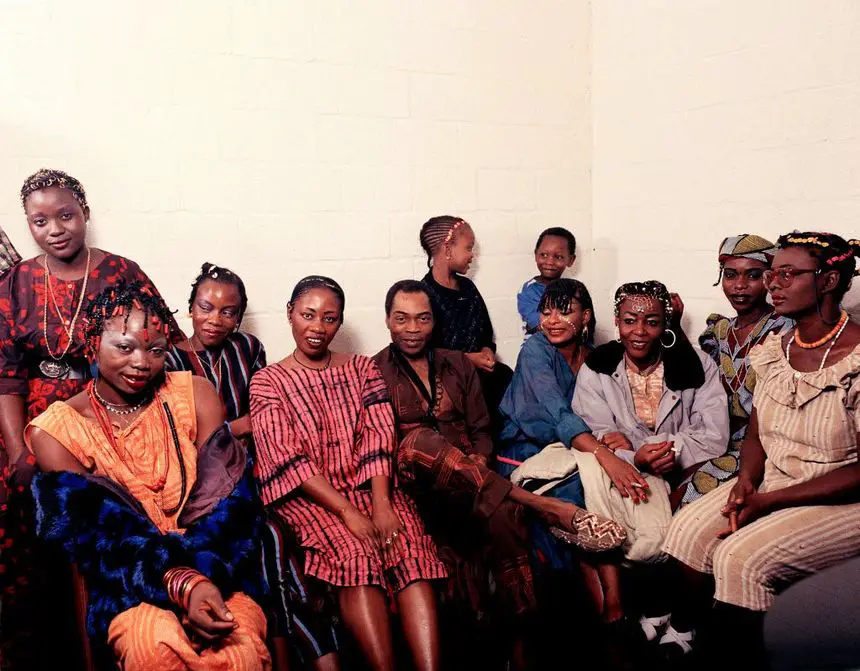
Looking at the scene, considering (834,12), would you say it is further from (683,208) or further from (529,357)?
(529,357)

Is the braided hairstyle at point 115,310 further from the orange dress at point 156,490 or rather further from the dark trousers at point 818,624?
the dark trousers at point 818,624

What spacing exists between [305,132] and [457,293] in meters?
1.11

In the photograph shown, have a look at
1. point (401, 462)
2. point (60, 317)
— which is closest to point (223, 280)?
point (60, 317)

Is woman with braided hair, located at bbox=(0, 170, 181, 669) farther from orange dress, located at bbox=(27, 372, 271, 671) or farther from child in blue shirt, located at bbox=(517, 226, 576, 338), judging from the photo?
child in blue shirt, located at bbox=(517, 226, 576, 338)

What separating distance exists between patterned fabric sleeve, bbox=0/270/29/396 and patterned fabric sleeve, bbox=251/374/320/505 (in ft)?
3.01

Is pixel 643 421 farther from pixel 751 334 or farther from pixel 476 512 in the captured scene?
pixel 476 512

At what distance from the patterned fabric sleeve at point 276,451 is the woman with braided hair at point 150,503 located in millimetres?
218

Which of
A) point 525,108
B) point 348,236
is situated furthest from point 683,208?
point 348,236

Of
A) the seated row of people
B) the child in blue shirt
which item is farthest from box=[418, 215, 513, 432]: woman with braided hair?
the seated row of people

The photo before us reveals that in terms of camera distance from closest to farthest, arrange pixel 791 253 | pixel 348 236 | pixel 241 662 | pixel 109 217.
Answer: pixel 241 662, pixel 791 253, pixel 109 217, pixel 348 236

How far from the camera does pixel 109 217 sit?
3.93 m

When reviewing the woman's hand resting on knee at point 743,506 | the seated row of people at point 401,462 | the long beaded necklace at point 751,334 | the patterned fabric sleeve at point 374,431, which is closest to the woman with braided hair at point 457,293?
the seated row of people at point 401,462

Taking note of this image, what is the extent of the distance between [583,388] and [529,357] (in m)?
0.29

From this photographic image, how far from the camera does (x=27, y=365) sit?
11.2ft
